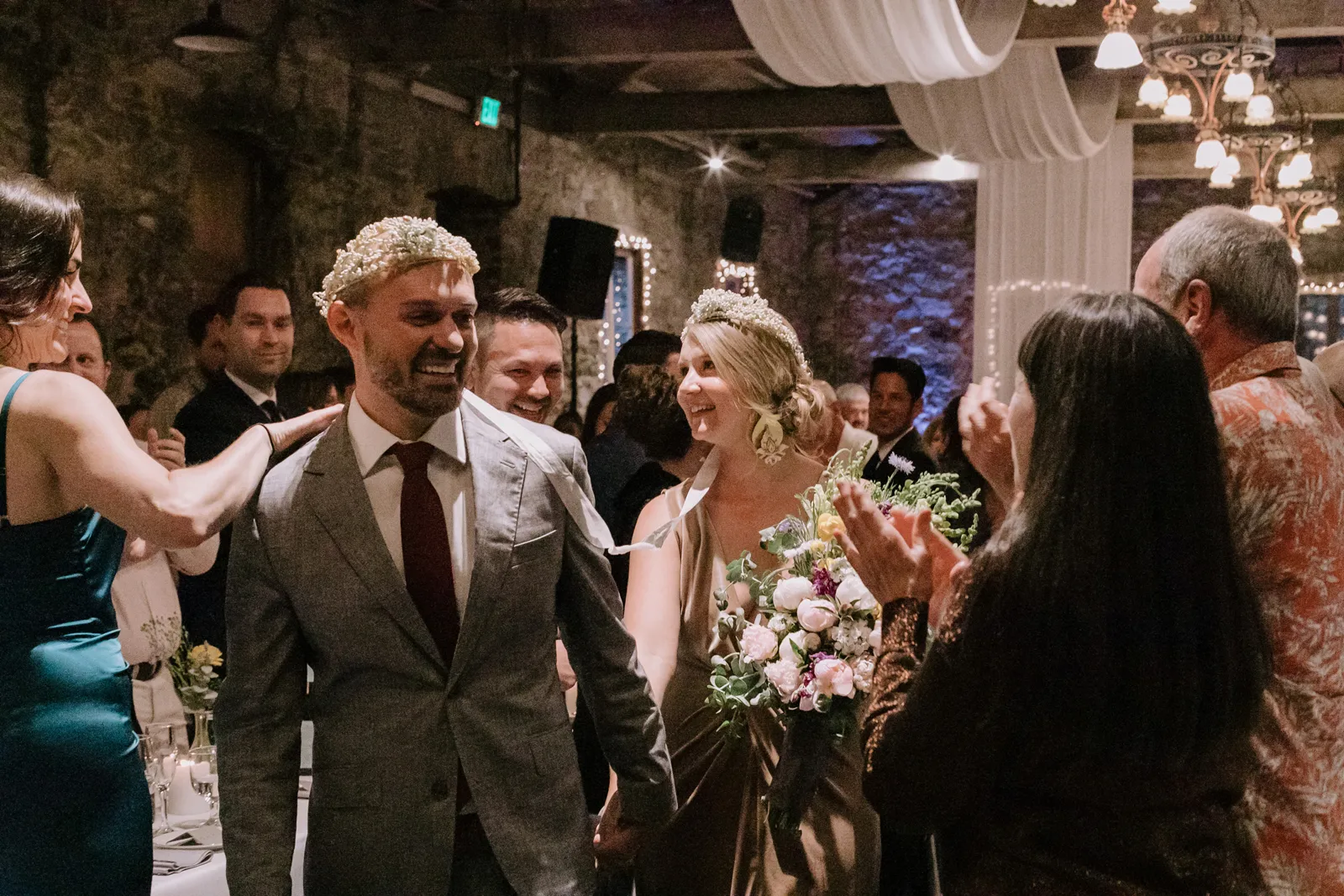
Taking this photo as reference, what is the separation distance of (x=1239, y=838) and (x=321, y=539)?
4.19 ft

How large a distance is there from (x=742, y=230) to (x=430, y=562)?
10.8 metres

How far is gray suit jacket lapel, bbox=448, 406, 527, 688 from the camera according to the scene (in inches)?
75.4

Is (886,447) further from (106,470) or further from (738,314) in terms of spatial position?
(106,470)

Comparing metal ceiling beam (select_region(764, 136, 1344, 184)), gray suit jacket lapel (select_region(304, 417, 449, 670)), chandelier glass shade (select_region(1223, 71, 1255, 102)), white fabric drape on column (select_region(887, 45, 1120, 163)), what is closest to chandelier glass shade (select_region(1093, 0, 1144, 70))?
chandelier glass shade (select_region(1223, 71, 1255, 102))

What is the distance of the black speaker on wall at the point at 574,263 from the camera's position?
897 cm

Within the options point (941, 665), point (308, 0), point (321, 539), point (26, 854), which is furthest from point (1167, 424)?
point (308, 0)

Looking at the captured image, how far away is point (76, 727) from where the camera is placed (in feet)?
6.33

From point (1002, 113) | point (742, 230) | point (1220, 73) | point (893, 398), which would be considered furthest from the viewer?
point (742, 230)

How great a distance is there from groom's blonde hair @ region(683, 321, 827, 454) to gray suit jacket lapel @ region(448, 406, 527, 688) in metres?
0.82

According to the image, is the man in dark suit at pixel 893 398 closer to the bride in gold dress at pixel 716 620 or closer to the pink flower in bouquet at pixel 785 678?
the bride in gold dress at pixel 716 620

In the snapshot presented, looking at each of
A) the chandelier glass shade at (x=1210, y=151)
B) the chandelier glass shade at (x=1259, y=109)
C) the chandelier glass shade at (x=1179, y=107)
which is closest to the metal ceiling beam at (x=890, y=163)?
the chandelier glass shade at (x=1259, y=109)

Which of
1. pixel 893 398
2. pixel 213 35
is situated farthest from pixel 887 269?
pixel 213 35

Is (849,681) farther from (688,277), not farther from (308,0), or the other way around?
(688,277)

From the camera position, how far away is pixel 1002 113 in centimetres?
684
